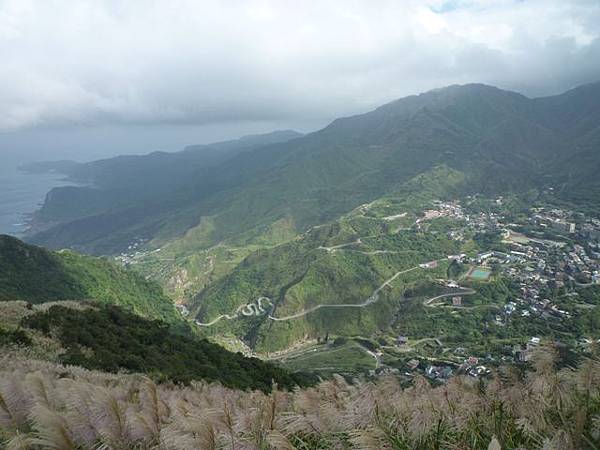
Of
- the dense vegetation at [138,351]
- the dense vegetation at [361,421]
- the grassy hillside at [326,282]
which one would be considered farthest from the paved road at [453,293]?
the dense vegetation at [361,421]

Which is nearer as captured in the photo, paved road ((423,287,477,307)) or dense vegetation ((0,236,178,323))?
dense vegetation ((0,236,178,323))

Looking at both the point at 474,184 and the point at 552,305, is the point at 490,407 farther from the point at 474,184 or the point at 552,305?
the point at 474,184

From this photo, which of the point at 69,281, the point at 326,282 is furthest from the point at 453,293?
the point at 69,281

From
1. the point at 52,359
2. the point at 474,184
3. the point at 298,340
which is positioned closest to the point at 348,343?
the point at 298,340

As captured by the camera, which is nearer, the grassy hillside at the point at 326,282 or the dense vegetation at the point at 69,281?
the dense vegetation at the point at 69,281

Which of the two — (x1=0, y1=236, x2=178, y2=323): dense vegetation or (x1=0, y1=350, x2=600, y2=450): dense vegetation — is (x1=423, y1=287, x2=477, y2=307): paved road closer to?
(x1=0, y1=236, x2=178, y2=323): dense vegetation

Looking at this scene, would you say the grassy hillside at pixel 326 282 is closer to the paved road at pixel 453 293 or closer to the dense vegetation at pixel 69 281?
the paved road at pixel 453 293

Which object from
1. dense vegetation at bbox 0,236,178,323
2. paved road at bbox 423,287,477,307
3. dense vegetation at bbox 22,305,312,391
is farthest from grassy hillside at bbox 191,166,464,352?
dense vegetation at bbox 22,305,312,391
